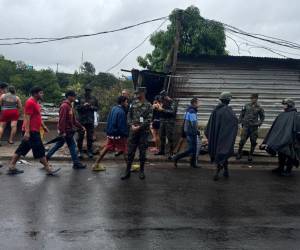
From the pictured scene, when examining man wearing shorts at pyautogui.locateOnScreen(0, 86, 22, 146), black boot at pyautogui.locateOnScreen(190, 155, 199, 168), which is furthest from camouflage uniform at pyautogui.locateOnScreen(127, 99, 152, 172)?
man wearing shorts at pyautogui.locateOnScreen(0, 86, 22, 146)

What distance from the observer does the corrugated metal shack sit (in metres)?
15.8

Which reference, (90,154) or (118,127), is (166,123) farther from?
(118,127)

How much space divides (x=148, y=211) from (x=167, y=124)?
17.3 ft

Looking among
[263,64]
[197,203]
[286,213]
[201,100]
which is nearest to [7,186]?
[197,203]

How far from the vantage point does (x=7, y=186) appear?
8336 mm

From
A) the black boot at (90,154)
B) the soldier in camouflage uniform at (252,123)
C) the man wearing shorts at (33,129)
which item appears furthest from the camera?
the soldier in camouflage uniform at (252,123)

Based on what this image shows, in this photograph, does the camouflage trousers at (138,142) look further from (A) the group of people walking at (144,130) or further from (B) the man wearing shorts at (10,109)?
(B) the man wearing shorts at (10,109)

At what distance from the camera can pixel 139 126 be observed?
9.20 meters

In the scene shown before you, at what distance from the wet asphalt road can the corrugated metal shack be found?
621 cm

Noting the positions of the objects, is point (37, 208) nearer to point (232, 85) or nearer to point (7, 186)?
point (7, 186)

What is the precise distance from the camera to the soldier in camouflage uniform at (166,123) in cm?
1190

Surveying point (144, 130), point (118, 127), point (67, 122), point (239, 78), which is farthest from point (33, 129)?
point (239, 78)

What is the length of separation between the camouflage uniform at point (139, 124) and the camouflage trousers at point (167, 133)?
263 cm

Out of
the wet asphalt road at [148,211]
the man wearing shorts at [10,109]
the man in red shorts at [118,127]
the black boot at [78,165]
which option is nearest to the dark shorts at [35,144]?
the wet asphalt road at [148,211]
